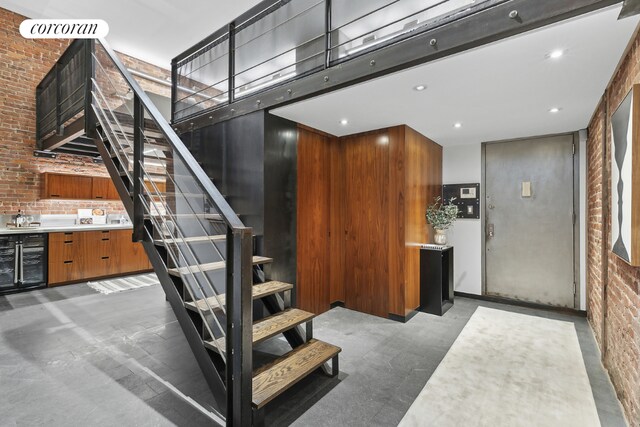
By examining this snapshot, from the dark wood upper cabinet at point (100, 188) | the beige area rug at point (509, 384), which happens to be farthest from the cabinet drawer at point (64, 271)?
the beige area rug at point (509, 384)

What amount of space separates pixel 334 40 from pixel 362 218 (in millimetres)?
2069

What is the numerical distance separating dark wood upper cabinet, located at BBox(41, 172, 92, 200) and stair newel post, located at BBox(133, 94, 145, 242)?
4.06 meters

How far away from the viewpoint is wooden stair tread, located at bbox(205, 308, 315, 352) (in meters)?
1.89

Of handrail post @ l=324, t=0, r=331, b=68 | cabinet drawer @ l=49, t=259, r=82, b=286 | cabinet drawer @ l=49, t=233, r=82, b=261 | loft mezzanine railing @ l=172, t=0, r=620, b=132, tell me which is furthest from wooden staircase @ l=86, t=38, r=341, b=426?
cabinet drawer @ l=49, t=259, r=82, b=286

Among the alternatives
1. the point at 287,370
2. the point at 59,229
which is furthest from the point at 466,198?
the point at 59,229

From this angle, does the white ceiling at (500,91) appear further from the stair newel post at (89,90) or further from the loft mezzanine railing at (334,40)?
the stair newel post at (89,90)

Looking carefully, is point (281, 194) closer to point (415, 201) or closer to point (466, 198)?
point (415, 201)

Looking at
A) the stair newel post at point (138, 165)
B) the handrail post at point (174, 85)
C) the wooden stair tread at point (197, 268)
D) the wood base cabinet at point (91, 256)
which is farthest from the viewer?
the wood base cabinet at point (91, 256)

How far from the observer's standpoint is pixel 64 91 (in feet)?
13.8

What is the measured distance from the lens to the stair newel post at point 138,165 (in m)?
2.40

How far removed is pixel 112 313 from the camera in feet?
12.0

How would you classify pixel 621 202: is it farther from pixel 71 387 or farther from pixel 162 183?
pixel 71 387

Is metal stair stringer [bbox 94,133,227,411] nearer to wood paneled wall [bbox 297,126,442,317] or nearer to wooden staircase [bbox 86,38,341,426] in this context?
wooden staircase [bbox 86,38,341,426]

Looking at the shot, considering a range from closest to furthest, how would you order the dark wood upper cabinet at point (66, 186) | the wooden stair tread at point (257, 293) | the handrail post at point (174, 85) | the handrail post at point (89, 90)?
the wooden stair tread at point (257, 293) → the handrail post at point (89, 90) → the handrail post at point (174, 85) → the dark wood upper cabinet at point (66, 186)
